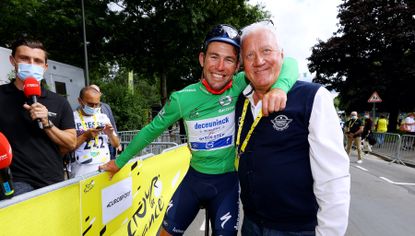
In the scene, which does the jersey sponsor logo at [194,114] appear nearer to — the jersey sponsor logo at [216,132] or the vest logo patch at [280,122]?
the jersey sponsor logo at [216,132]

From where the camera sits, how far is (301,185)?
160 centimetres

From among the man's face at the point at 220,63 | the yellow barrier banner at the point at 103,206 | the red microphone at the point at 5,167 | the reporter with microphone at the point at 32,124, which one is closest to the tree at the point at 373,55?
the yellow barrier banner at the point at 103,206

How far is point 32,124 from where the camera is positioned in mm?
2465

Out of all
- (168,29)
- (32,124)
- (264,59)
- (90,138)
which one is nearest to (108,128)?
(90,138)

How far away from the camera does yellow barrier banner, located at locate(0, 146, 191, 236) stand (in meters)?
1.78

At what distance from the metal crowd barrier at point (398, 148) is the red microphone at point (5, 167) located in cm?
1359

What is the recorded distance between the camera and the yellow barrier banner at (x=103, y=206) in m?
1.78

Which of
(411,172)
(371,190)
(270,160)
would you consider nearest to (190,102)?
(270,160)

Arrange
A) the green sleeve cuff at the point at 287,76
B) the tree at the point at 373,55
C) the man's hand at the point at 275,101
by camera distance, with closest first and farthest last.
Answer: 1. the man's hand at the point at 275,101
2. the green sleeve cuff at the point at 287,76
3. the tree at the point at 373,55

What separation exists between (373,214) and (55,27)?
14.3 m

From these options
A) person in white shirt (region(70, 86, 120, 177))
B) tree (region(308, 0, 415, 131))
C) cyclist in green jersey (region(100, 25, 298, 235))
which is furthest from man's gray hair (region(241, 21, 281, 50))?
tree (region(308, 0, 415, 131))

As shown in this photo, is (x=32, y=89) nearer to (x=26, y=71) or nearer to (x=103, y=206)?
(x=26, y=71)

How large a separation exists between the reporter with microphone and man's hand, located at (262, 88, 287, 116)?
70.2 inches

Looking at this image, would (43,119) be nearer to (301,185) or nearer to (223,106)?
(223,106)
